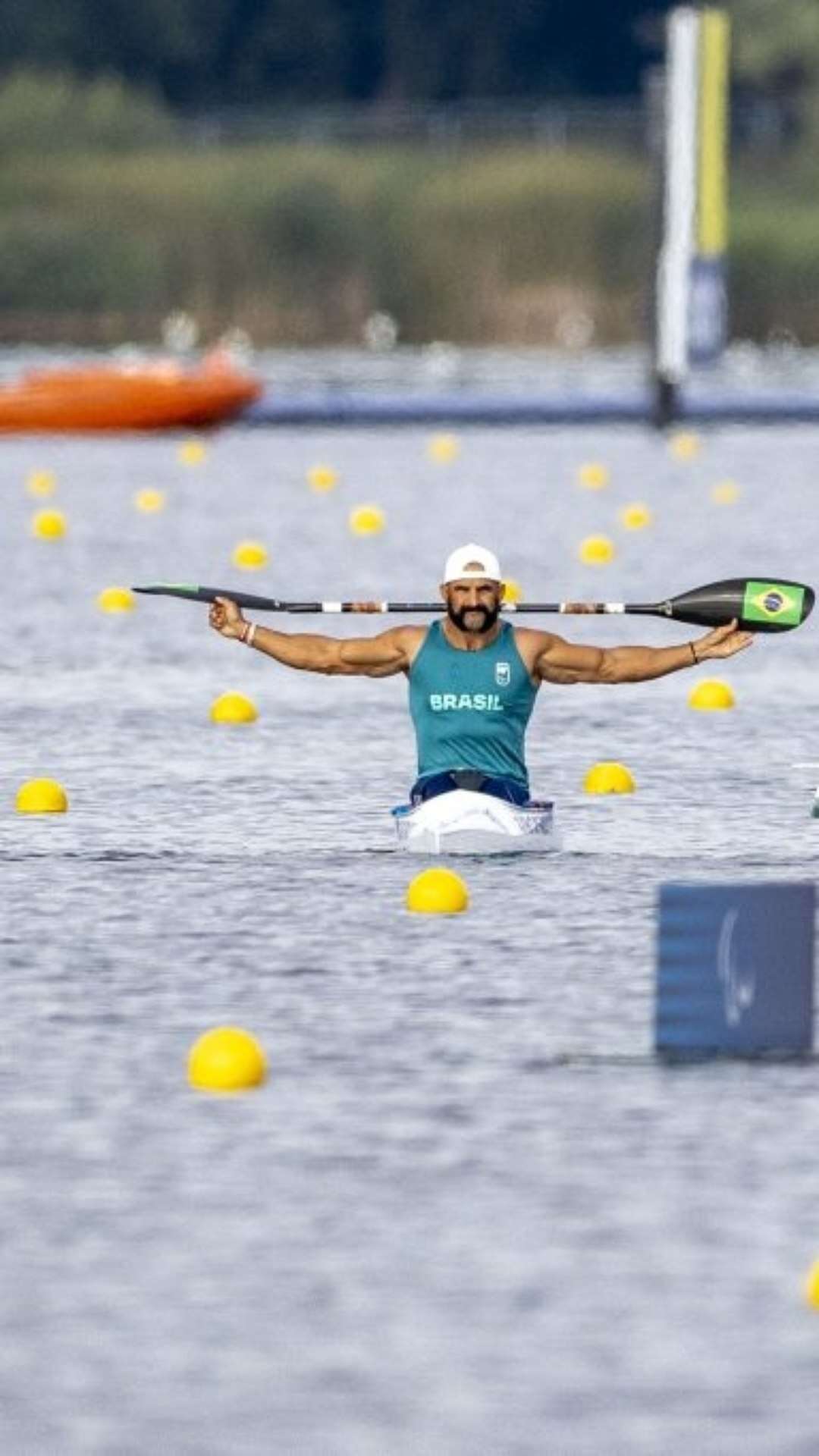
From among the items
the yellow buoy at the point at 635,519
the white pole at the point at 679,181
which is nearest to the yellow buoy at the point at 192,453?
the white pole at the point at 679,181

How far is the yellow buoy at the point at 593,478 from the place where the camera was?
30158mm

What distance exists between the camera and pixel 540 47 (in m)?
72.9

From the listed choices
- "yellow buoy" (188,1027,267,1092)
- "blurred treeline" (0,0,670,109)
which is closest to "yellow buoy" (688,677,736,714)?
"yellow buoy" (188,1027,267,1092)

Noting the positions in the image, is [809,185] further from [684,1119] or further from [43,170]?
[684,1119]

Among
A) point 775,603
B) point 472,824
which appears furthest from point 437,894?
point 775,603

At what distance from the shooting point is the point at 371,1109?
8531 millimetres

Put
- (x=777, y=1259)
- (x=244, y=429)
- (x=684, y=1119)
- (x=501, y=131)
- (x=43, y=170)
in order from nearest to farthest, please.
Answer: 1. (x=777, y=1259)
2. (x=684, y=1119)
3. (x=244, y=429)
4. (x=43, y=170)
5. (x=501, y=131)

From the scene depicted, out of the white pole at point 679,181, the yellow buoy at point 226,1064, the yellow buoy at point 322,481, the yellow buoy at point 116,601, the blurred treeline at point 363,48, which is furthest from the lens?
the blurred treeline at point 363,48

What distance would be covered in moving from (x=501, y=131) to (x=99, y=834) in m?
52.9

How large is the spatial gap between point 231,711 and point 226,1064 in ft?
22.9

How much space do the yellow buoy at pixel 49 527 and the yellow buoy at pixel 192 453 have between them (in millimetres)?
8662

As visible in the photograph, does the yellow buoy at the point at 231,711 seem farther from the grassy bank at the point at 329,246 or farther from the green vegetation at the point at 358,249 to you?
the grassy bank at the point at 329,246

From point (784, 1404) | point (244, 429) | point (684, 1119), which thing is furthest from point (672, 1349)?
point (244, 429)

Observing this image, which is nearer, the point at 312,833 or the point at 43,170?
the point at 312,833
